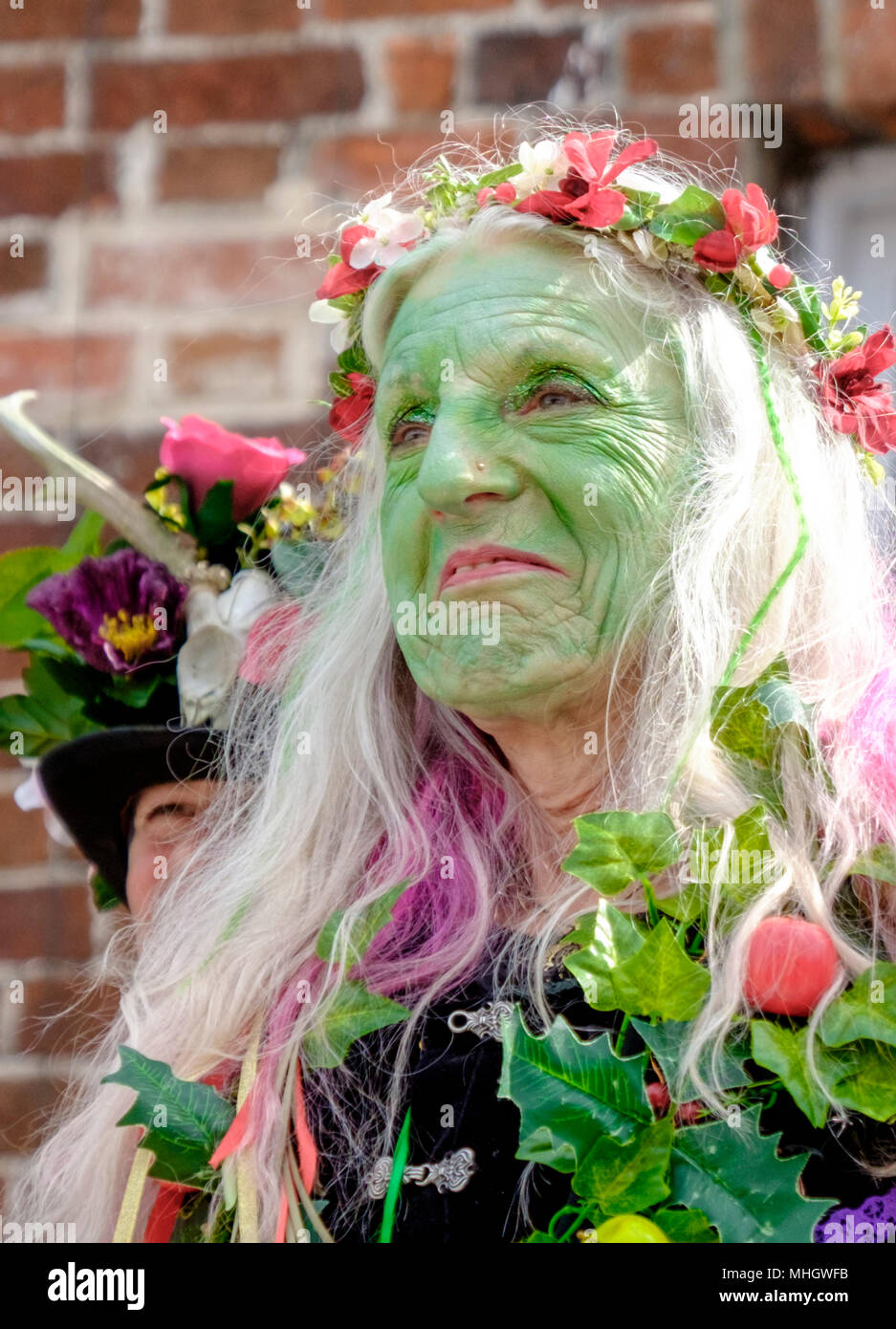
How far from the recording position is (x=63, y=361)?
2.31 metres

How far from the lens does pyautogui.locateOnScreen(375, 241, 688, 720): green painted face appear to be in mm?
1599

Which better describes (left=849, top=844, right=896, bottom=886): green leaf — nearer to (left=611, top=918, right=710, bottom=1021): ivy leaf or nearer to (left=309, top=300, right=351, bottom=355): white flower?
(left=611, top=918, right=710, bottom=1021): ivy leaf

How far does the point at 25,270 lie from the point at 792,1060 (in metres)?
1.55

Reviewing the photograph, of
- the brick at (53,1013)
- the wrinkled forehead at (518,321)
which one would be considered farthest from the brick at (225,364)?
the brick at (53,1013)

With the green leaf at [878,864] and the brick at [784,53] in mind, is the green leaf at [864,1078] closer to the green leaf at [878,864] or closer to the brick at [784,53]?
the green leaf at [878,864]

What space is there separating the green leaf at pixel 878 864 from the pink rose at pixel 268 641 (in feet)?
2.44

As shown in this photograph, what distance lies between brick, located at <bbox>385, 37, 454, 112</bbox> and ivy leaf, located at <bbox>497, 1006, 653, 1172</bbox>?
4.46ft

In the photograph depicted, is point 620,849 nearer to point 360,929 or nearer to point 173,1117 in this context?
point 360,929

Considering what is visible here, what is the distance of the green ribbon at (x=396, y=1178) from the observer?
56.4 inches

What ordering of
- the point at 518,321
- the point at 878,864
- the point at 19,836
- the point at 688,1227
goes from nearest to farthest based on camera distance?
the point at 688,1227, the point at 878,864, the point at 518,321, the point at 19,836

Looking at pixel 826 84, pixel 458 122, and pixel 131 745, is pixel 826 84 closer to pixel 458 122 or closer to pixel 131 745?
pixel 458 122

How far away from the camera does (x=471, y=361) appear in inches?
64.9

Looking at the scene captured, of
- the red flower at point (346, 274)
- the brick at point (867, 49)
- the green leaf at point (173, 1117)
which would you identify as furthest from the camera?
the brick at point (867, 49)

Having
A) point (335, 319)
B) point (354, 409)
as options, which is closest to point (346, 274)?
point (335, 319)
